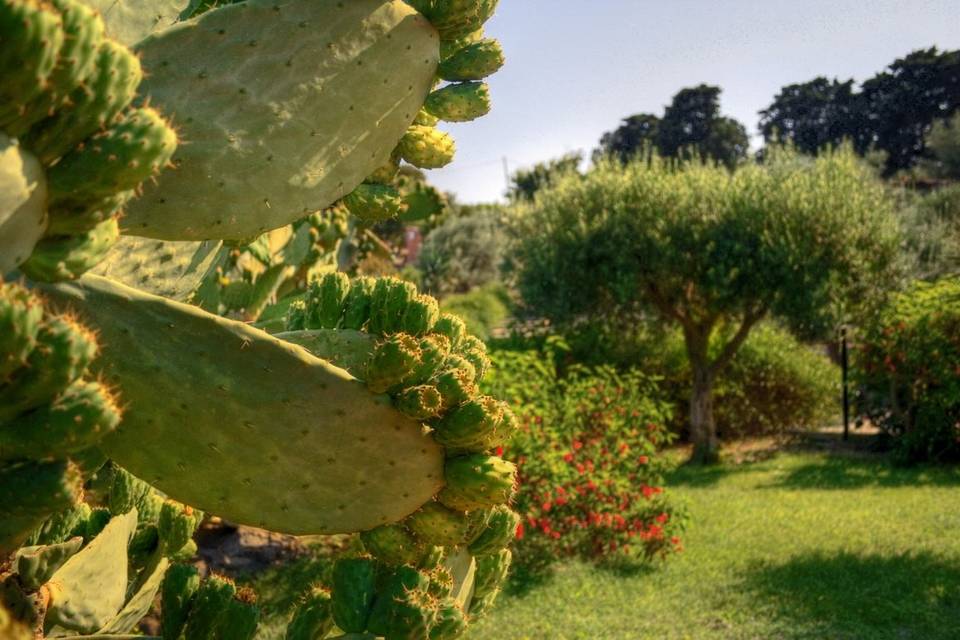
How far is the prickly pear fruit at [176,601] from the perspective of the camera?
2.12 m

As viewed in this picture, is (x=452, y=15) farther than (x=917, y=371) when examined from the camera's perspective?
No

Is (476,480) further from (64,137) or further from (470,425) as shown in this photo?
(64,137)

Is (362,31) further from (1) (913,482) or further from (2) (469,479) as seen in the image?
(1) (913,482)

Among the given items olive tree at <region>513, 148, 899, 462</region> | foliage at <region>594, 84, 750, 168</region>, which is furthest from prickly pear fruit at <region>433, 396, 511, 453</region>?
foliage at <region>594, 84, 750, 168</region>

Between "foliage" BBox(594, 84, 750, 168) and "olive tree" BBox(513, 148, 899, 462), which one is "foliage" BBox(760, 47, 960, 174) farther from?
"olive tree" BBox(513, 148, 899, 462)

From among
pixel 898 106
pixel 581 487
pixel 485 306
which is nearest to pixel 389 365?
pixel 581 487

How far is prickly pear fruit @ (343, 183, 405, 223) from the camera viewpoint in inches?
96.4

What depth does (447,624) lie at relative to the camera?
6.31 feet

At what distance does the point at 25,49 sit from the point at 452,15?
1.08 m

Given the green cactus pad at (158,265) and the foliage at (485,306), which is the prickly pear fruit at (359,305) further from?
the foliage at (485,306)

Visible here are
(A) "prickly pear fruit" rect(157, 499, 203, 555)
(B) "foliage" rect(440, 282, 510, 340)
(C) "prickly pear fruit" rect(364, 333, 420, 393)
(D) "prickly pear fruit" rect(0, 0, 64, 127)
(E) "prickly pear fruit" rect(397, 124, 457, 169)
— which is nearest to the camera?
(D) "prickly pear fruit" rect(0, 0, 64, 127)

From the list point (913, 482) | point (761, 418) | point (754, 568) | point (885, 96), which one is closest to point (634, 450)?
point (754, 568)

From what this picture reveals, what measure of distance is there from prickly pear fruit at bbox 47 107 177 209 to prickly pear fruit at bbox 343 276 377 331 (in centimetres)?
84

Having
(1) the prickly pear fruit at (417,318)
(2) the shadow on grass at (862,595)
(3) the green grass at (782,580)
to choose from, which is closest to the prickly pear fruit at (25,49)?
(1) the prickly pear fruit at (417,318)
